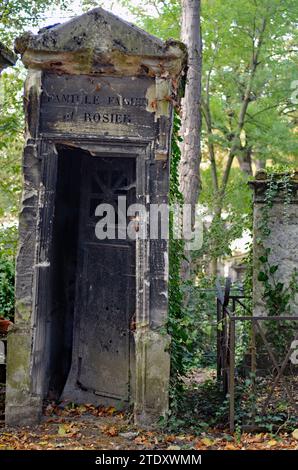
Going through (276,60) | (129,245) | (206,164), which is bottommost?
(129,245)

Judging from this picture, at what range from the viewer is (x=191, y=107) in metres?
11.2

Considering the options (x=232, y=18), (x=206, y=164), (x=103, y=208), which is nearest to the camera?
(x=103, y=208)

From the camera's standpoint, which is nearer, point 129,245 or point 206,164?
point 129,245

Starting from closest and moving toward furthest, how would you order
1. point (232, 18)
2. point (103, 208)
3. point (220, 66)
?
point (103, 208), point (232, 18), point (220, 66)

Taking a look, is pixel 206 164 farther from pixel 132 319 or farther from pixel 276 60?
pixel 132 319

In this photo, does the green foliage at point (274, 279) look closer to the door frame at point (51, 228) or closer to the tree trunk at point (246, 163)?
the door frame at point (51, 228)

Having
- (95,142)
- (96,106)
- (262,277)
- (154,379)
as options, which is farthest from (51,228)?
(262,277)

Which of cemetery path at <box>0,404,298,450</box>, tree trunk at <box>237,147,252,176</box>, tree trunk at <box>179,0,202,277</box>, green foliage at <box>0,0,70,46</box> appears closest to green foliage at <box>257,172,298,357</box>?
cemetery path at <box>0,404,298,450</box>

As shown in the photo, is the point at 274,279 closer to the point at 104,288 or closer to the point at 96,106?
the point at 104,288

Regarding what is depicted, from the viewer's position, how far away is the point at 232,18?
15672mm

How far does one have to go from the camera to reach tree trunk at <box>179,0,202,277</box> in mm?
10906

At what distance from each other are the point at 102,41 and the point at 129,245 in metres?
2.17

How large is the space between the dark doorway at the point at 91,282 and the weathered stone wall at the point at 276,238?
6.97 ft

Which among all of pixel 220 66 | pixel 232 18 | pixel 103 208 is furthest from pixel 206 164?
pixel 103 208
